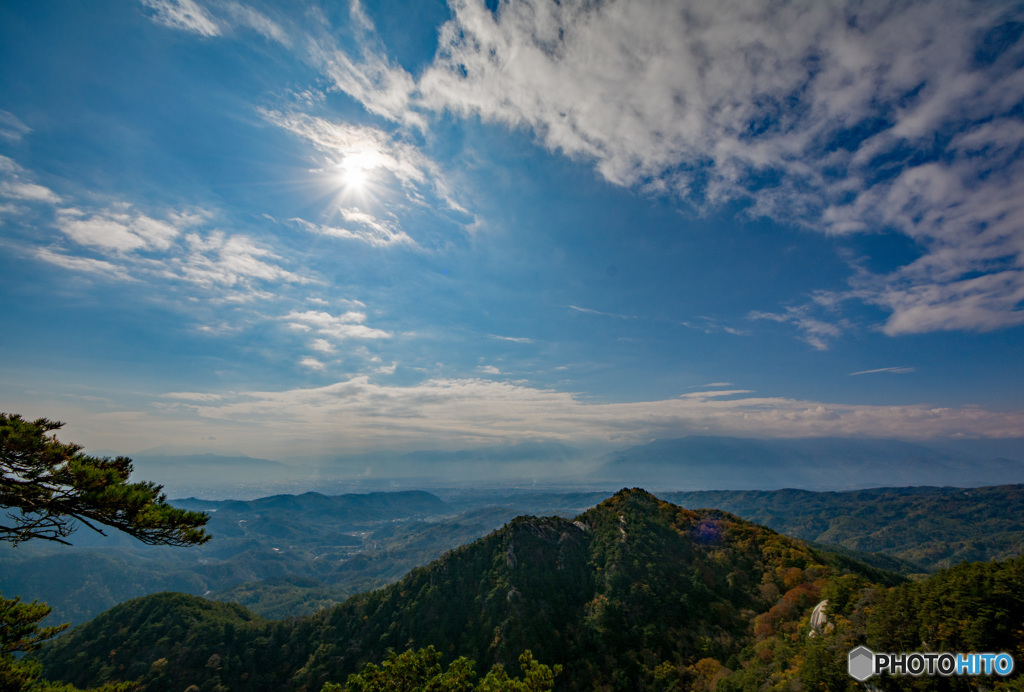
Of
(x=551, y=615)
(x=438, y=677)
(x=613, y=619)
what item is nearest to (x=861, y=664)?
(x=438, y=677)

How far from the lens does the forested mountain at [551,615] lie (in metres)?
68.4

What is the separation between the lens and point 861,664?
3219cm

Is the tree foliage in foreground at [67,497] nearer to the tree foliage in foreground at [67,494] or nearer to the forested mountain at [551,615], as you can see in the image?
the tree foliage in foreground at [67,494]

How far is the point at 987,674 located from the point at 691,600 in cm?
5609

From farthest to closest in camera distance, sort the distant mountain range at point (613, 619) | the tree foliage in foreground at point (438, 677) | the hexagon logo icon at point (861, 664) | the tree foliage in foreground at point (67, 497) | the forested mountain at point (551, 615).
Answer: the forested mountain at point (551, 615) < the distant mountain range at point (613, 619) < the hexagon logo icon at point (861, 664) < the tree foliage in foreground at point (438, 677) < the tree foliage in foreground at point (67, 497)

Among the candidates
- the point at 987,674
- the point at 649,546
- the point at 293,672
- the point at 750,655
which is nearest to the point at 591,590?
the point at 649,546

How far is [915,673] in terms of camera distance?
28625mm

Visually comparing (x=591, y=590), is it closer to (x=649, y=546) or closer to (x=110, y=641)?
(x=649, y=546)

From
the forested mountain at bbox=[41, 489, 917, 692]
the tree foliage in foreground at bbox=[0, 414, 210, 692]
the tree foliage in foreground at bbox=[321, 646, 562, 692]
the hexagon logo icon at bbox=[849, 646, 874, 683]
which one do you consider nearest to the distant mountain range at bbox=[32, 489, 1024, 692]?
the forested mountain at bbox=[41, 489, 917, 692]

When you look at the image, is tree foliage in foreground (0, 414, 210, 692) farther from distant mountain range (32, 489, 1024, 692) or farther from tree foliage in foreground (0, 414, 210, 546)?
distant mountain range (32, 489, 1024, 692)

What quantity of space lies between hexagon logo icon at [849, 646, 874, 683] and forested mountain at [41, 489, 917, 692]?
24.0 meters

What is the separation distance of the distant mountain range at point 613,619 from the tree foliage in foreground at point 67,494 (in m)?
50.4

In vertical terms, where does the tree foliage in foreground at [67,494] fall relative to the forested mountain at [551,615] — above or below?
above

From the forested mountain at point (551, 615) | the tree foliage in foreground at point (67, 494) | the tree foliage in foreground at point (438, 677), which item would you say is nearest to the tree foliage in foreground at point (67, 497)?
the tree foliage in foreground at point (67, 494)
